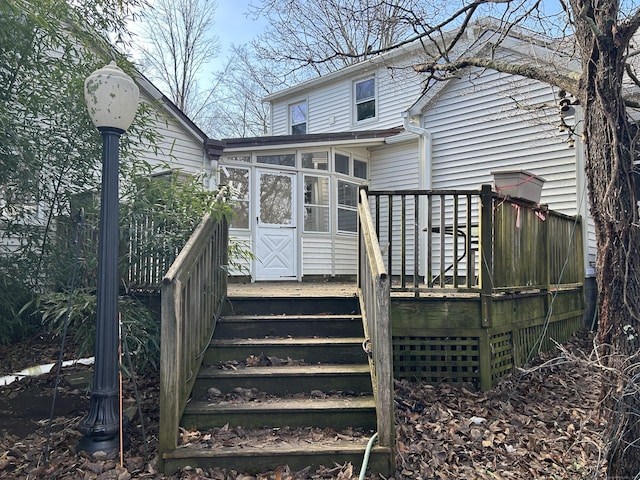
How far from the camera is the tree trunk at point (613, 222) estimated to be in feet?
8.68

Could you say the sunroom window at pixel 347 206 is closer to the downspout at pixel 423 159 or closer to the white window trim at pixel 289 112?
the downspout at pixel 423 159

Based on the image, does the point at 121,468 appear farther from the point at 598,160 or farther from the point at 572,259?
the point at 572,259

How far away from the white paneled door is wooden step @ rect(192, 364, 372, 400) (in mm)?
5026

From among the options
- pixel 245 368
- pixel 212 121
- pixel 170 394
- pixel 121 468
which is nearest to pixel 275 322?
pixel 245 368

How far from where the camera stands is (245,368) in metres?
3.61

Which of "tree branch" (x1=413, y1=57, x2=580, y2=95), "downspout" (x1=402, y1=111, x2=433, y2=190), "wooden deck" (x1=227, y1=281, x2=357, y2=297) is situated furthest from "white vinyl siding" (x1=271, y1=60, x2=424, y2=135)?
"wooden deck" (x1=227, y1=281, x2=357, y2=297)

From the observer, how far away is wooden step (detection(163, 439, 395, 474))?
276 cm

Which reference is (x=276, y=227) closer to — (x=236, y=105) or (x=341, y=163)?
(x=341, y=163)

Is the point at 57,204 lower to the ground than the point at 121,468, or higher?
higher

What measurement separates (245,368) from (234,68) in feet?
70.6

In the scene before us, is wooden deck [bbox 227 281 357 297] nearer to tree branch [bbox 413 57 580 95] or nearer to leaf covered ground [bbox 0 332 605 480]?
leaf covered ground [bbox 0 332 605 480]

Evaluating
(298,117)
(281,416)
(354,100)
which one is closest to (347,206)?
(354,100)

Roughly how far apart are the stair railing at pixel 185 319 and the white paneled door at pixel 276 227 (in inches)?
175

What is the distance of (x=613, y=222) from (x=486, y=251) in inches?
65.5
